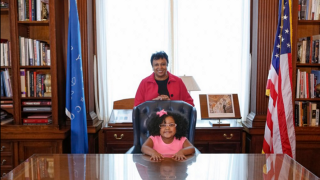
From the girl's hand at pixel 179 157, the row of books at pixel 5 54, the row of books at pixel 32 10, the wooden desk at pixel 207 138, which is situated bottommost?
the wooden desk at pixel 207 138

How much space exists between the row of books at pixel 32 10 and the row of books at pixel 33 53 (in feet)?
0.70

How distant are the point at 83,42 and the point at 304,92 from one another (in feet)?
7.70

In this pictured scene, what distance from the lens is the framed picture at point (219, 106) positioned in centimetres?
356

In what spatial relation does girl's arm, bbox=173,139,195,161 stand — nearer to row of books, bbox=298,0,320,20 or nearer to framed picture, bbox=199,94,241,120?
framed picture, bbox=199,94,241,120

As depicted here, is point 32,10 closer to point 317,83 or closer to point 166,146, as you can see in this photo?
point 166,146

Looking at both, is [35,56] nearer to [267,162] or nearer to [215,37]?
[215,37]

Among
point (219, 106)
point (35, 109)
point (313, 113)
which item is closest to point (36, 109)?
point (35, 109)

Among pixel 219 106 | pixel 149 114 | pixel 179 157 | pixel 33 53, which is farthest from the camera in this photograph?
pixel 219 106

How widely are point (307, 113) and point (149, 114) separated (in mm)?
1728

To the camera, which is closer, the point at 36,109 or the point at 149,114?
the point at 149,114

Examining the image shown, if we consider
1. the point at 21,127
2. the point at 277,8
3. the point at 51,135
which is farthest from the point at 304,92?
the point at 21,127

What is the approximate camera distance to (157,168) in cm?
183

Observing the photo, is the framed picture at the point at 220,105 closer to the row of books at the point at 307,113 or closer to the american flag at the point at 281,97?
the american flag at the point at 281,97

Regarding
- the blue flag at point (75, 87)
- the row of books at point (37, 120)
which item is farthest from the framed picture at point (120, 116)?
the row of books at point (37, 120)
